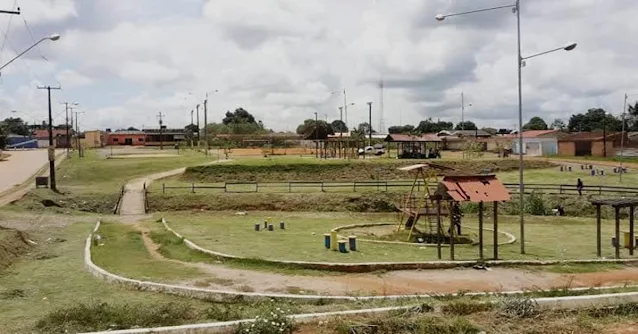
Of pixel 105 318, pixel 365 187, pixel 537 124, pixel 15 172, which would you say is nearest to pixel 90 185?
pixel 15 172

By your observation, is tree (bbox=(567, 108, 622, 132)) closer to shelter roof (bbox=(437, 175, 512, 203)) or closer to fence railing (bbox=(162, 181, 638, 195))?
fence railing (bbox=(162, 181, 638, 195))

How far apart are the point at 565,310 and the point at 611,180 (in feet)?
143

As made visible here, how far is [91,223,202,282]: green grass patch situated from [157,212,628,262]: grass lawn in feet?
7.93

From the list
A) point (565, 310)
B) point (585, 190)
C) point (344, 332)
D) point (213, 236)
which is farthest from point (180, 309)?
point (585, 190)

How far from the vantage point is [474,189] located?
2108 cm

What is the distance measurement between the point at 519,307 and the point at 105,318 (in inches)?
290

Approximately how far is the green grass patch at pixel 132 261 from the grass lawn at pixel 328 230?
7.93ft

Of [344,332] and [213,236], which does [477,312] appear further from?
[213,236]

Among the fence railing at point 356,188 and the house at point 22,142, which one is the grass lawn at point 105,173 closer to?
the fence railing at point 356,188

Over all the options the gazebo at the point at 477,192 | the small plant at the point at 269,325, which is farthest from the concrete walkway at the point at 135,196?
the small plant at the point at 269,325

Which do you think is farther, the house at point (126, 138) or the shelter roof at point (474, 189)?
the house at point (126, 138)

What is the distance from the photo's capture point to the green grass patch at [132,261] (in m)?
17.5

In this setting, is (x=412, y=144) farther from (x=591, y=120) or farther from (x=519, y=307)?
(x=591, y=120)

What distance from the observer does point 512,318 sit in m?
10.5
